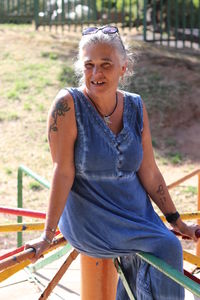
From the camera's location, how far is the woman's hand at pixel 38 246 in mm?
2623

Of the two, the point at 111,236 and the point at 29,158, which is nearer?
the point at 111,236

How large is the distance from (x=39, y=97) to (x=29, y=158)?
1712 millimetres

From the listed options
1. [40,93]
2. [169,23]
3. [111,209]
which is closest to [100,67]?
[111,209]

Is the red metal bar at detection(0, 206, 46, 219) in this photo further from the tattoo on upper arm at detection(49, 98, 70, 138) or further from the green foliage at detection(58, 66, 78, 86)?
the green foliage at detection(58, 66, 78, 86)

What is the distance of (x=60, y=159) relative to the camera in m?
2.72

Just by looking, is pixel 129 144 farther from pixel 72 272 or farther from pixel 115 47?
pixel 72 272

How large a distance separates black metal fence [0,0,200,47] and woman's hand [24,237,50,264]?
947 centimetres

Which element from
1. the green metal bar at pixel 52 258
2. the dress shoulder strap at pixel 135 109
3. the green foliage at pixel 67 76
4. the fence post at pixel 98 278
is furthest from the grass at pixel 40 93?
the dress shoulder strap at pixel 135 109

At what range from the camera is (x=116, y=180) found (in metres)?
2.78

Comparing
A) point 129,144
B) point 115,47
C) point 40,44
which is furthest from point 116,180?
point 40,44

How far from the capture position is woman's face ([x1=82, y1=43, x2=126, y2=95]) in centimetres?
275

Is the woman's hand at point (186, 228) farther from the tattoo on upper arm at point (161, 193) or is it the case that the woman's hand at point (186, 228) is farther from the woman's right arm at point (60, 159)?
the woman's right arm at point (60, 159)

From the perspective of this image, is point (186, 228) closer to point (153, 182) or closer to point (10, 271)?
point (153, 182)

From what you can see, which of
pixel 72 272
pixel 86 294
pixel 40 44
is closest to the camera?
pixel 86 294
